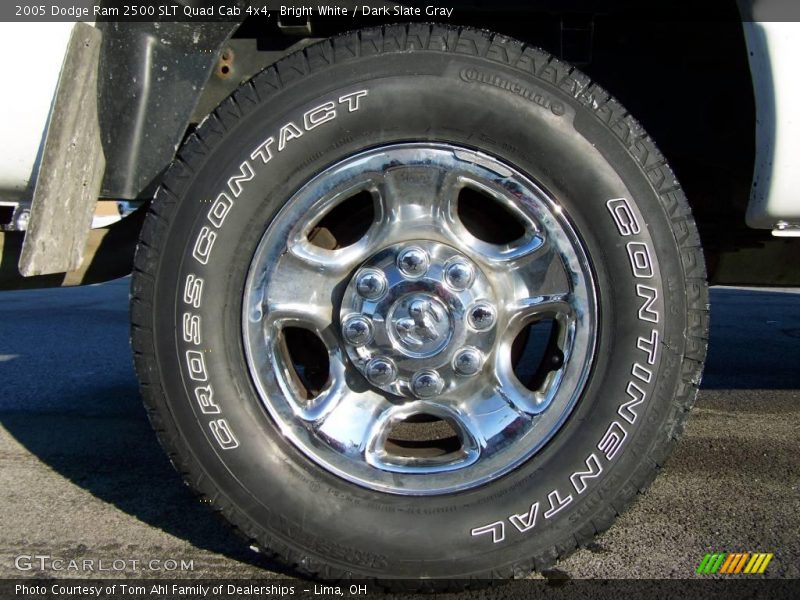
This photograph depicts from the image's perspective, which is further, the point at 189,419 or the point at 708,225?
the point at 708,225

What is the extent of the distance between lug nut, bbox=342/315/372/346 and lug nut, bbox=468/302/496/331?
253 millimetres

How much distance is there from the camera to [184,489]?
2.54 m

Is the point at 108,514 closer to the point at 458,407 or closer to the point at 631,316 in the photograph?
the point at 458,407

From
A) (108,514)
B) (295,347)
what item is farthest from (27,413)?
(295,347)

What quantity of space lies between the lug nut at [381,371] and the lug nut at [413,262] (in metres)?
0.22

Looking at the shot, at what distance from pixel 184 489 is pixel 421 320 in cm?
110

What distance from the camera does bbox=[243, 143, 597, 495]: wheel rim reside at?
1917 millimetres

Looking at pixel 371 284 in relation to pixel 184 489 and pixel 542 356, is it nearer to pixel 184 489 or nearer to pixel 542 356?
pixel 542 356

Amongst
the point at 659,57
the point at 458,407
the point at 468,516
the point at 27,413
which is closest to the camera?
the point at 468,516

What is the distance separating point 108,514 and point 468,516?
1.15m

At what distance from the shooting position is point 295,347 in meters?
2.31

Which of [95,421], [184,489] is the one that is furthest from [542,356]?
[95,421]

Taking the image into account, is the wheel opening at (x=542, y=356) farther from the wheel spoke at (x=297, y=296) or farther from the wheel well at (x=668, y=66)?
the wheel well at (x=668, y=66)

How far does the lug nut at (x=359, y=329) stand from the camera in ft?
6.42
